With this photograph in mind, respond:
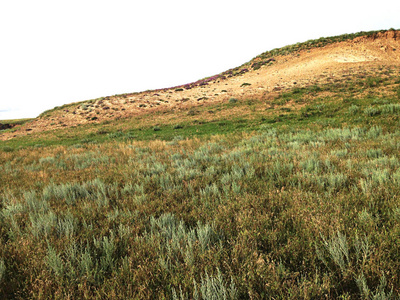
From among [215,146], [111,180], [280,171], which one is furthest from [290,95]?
[111,180]

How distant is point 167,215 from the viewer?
308cm

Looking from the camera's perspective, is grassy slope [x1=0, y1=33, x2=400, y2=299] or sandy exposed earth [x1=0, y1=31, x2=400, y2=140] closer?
grassy slope [x1=0, y1=33, x2=400, y2=299]

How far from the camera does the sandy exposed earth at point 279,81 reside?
28703 mm

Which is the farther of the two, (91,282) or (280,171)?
(280,171)

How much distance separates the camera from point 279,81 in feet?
107

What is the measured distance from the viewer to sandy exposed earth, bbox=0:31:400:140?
94.2 ft

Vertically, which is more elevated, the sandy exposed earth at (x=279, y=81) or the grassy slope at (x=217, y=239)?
the sandy exposed earth at (x=279, y=81)

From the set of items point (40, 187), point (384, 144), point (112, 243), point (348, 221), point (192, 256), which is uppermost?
point (40, 187)

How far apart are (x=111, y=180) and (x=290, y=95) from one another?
2292 cm

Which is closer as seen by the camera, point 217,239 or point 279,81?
point 217,239

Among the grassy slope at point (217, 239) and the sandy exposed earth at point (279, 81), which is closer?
the grassy slope at point (217, 239)

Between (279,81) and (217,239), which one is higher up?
(279,81)

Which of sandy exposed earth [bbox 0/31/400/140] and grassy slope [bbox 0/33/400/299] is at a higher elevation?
sandy exposed earth [bbox 0/31/400/140]

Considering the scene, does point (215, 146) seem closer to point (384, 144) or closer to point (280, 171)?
point (280, 171)
